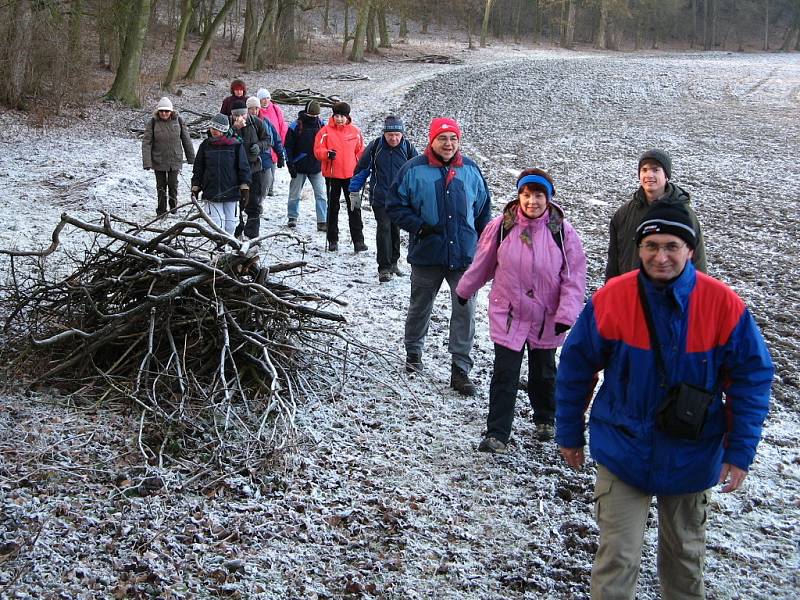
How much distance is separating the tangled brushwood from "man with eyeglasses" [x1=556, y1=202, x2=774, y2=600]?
96.8 inches

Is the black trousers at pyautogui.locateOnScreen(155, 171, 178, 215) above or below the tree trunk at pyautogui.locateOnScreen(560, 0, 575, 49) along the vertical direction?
below

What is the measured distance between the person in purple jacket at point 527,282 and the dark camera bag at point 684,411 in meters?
2.05

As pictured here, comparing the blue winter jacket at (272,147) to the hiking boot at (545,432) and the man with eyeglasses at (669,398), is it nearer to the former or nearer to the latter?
the hiking boot at (545,432)

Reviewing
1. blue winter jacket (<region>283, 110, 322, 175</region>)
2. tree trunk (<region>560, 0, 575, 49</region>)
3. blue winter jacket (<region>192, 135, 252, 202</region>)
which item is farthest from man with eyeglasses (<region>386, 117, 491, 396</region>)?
tree trunk (<region>560, 0, 575, 49</region>)

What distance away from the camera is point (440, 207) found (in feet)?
23.0

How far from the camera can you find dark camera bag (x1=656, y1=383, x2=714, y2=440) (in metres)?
3.51

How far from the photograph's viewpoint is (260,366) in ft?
20.9

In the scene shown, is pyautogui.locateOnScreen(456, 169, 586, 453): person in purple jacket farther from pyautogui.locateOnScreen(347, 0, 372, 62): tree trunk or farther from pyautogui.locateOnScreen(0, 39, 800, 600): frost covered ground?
pyautogui.locateOnScreen(347, 0, 372, 62): tree trunk

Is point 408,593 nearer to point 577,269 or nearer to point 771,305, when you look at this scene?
point 577,269

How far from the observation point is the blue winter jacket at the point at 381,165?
9594mm

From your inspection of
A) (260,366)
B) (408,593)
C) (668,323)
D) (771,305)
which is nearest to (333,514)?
(408,593)

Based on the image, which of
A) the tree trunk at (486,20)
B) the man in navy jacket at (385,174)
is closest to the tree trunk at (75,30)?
the man in navy jacket at (385,174)

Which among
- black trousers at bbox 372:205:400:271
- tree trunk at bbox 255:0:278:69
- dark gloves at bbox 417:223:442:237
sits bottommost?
black trousers at bbox 372:205:400:271

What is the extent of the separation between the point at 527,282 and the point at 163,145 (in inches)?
288
